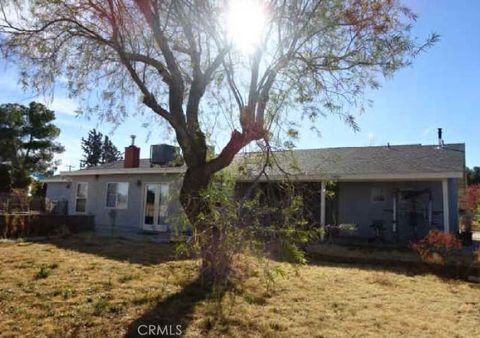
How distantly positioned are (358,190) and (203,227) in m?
10.6

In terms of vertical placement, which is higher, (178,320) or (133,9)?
(133,9)

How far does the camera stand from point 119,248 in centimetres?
1119

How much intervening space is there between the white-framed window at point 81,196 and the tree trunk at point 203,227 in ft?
44.5

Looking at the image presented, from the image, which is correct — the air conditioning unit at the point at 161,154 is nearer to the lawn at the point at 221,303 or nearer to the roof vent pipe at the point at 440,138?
the lawn at the point at 221,303

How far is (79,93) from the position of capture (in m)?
8.27

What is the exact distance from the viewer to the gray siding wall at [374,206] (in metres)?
14.3

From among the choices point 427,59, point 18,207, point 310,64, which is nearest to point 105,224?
point 18,207

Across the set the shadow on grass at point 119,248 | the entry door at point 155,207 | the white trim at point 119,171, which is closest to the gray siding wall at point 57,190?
the white trim at point 119,171

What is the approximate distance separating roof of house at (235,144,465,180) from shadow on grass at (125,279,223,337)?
5215 mm

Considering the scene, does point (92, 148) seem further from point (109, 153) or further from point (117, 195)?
point (117, 195)

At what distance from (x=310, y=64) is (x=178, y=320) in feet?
16.0

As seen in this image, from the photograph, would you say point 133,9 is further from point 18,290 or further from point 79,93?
point 18,290

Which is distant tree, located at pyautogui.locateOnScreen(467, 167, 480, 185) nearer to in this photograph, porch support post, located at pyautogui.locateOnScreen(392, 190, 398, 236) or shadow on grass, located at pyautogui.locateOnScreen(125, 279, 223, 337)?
porch support post, located at pyautogui.locateOnScreen(392, 190, 398, 236)

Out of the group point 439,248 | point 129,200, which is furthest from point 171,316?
point 129,200
